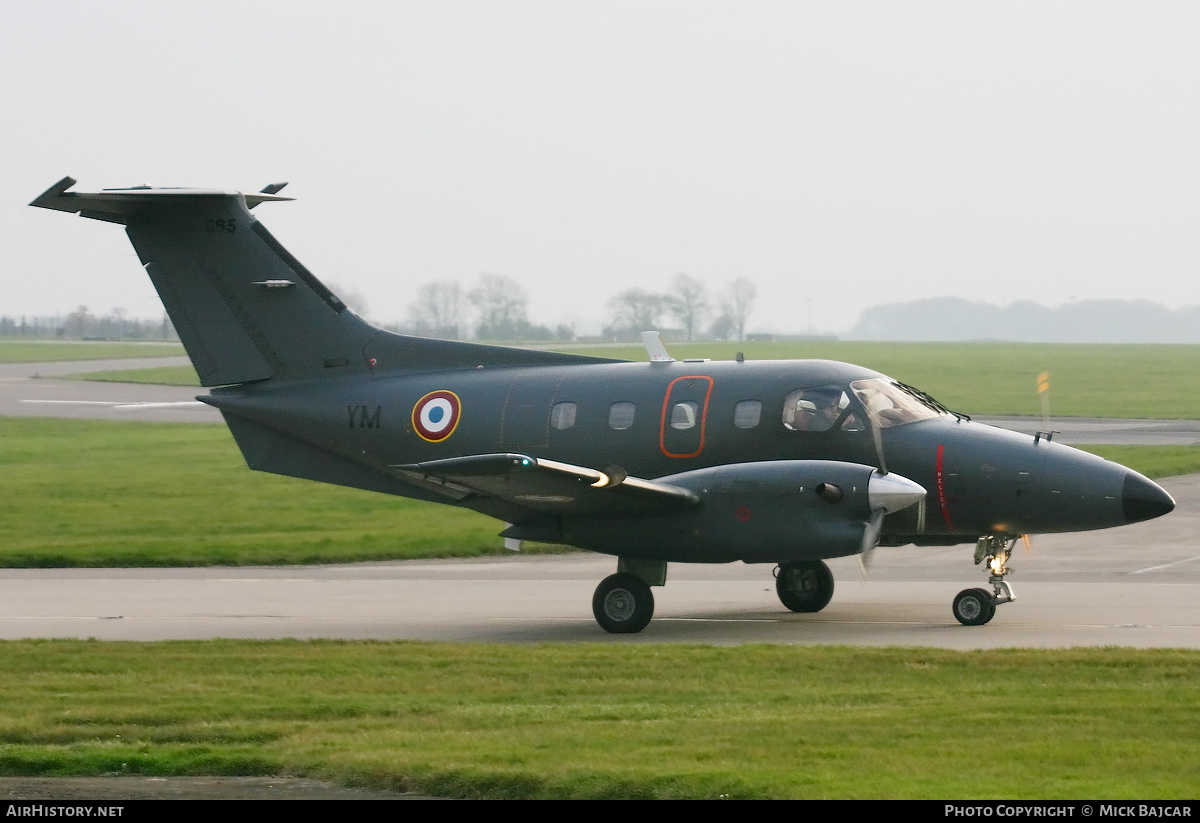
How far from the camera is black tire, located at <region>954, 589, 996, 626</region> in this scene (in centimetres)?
1591

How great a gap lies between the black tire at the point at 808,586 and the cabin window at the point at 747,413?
6.72 ft

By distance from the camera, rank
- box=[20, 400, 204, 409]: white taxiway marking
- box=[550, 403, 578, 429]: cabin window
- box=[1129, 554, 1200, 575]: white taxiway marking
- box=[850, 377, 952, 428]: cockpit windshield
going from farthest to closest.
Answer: box=[20, 400, 204, 409]: white taxiway marking < box=[1129, 554, 1200, 575]: white taxiway marking < box=[550, 403, 578, 429]: cabin window < box=[850, 377, 952, 428]: cockpit windshield

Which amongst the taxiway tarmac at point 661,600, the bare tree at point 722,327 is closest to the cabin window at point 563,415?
the taxiway tarmac at point 661,600

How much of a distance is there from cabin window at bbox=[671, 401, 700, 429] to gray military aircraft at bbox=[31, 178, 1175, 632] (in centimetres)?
3

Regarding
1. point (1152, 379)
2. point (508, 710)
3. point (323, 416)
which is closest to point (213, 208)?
point (323, 416)

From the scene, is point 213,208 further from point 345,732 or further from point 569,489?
point 345,732

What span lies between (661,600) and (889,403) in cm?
425

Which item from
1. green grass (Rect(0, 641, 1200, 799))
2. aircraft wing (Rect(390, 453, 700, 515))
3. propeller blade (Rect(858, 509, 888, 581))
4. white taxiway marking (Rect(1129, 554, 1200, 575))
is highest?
aircraft wing (Rect(390, 453, 700, 515))

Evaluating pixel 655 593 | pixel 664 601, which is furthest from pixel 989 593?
pixel 655 593

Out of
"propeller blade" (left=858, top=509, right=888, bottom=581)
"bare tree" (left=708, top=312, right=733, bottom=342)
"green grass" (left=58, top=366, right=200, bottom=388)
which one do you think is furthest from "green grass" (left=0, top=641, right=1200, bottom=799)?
"bare tree" (left=708, top=312, right=733, bottom=342)

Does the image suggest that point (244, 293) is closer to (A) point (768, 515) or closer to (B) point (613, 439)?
(B) point (613, 439)

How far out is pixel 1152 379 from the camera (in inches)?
3718

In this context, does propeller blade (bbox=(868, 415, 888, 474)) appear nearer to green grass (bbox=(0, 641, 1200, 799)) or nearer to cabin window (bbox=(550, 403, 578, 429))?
green grass (bbox=(0, 641, 1200, 799))

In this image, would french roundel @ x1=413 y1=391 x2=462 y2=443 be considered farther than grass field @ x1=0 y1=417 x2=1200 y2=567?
No
